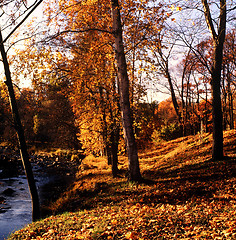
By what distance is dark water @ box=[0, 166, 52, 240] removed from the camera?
8587mm

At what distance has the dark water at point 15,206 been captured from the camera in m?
8.59

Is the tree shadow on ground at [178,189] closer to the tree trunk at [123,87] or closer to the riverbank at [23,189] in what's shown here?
the tree trunk at [123,87]

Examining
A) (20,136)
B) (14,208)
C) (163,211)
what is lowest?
(14,208)

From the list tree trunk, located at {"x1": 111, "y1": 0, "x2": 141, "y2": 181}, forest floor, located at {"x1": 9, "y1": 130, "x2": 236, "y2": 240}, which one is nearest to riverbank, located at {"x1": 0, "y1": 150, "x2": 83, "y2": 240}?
forest floor, located at {"x1": 9, "y1": 130, "x2": 236, "y2": 240}

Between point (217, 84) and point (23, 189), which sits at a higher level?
point (217, 84)

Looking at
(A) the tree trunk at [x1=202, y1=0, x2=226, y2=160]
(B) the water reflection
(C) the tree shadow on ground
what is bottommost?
(B) the water reflection

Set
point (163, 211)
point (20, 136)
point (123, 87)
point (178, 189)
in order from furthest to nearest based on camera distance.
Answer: point (20, 136) → point (123, 87) → point (178, 189) → point (163, 211)

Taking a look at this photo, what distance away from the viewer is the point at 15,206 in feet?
36.2

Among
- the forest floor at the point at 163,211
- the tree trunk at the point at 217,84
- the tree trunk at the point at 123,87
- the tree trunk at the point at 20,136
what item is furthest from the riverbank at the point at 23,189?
the tree trunk at the point at 217,84

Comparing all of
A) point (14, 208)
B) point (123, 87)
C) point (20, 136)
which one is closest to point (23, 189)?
point (14, 208)

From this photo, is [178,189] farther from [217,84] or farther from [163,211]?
[217,84]

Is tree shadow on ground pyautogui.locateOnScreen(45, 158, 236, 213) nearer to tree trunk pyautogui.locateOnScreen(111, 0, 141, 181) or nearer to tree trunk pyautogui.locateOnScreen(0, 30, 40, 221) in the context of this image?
tree trunk pyautogui.locateOnScreen(0, 30, 40, 221)

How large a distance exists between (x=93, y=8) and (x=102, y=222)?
898 centimetres

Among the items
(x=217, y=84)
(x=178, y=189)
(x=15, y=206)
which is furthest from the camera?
(x=15, y=206)
